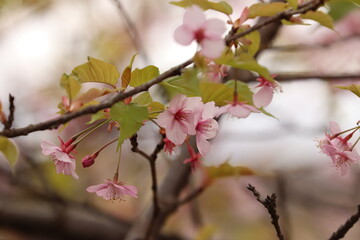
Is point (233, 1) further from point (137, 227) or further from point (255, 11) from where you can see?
point (255, 11)


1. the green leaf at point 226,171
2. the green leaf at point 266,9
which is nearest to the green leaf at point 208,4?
the green leaf at point 266,9

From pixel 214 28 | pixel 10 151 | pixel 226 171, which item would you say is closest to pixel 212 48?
pixel 214 28

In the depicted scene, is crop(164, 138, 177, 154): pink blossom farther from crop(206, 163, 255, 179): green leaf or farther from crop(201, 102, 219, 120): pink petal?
crop(206, 163, 255, 179): green leaf

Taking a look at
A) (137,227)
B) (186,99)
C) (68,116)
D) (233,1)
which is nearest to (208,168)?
(137,227)

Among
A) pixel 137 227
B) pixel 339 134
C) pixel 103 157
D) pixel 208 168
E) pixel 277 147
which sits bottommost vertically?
pixel 277 147

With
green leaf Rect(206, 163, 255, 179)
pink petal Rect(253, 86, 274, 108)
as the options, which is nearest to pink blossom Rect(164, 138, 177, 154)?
pink petal Rect(253, 86, 274, 108)

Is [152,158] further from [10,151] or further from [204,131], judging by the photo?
[10,151]
